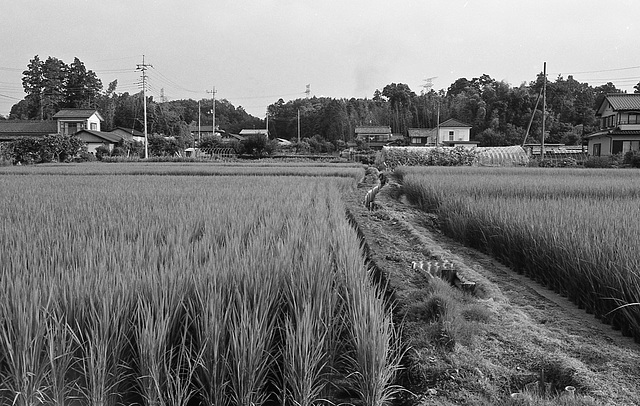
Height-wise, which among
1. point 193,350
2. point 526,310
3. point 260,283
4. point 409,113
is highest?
point 409,113

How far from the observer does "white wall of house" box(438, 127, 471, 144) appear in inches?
1843

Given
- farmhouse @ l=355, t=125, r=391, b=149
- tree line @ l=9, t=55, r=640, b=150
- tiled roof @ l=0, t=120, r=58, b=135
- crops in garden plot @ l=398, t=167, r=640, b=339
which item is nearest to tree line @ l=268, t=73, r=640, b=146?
tree line @ l=9, t=55, r=640, b=150

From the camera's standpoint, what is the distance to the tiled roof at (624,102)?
27.8m

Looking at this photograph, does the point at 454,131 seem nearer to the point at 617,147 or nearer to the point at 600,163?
the point at 617,147

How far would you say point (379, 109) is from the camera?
225 feet

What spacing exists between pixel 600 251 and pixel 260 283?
2467 millimetres

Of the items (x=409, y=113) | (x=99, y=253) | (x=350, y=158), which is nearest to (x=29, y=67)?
(x=350, y=158)

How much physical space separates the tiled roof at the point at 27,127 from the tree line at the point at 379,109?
36.8ft

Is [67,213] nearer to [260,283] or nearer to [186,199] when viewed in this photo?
[186,199]

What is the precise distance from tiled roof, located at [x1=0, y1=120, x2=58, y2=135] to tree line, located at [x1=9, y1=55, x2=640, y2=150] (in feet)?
36.8

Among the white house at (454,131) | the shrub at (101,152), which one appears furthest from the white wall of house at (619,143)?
the shrub at (101,152)

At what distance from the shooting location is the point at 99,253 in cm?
286

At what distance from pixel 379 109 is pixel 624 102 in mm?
41862

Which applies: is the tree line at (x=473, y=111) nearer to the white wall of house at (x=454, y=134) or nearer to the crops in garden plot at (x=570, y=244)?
the white wall of house at (x=454, y=134)
